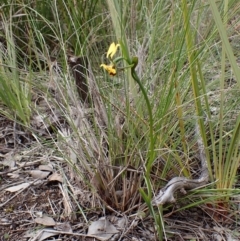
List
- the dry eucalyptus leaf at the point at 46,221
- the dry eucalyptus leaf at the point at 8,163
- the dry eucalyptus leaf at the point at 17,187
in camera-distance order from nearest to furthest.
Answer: the dry eucalyptus leaf at the point at 46,221
the dry eucalyptus leaf at the point at 17,187
the dry eucalyptus leaf at the point at 8,163

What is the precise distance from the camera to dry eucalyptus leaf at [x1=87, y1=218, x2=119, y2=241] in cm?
137

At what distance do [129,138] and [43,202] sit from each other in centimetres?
34

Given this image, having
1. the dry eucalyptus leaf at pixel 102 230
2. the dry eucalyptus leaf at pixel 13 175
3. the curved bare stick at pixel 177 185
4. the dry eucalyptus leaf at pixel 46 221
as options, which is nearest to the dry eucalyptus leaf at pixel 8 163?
the dry eucalyptus leaf at pixel 13 175

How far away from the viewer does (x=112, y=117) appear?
1496 mm

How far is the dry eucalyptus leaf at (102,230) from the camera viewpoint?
1.37 meters

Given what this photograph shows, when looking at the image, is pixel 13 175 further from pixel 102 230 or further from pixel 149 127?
pixel 149 127

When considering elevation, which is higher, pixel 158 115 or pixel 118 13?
pixel 118 13

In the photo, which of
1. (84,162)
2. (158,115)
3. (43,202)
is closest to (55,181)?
(43,202)

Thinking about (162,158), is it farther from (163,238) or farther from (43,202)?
(43,202)

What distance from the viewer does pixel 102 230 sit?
54.2 inches

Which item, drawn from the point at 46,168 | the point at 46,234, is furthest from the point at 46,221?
the point at 46,168

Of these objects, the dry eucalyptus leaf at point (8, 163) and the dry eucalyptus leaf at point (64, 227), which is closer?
the dry eucalyptus leaf at point (64, 227)

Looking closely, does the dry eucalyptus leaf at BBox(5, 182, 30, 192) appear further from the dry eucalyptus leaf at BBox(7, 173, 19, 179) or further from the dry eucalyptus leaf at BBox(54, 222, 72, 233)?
the dry eucalyptus leaf at BBox(54, 222, 72, 233)

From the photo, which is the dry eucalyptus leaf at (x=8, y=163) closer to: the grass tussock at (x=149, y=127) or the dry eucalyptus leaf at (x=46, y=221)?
the grass tussock at (x=149, y=127)
